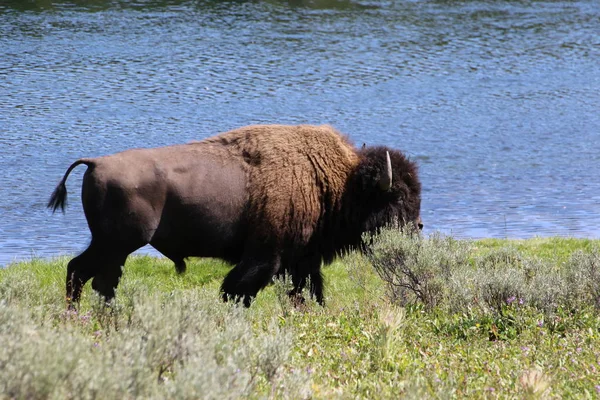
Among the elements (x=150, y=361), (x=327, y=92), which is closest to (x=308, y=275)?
(x=150, y=361)

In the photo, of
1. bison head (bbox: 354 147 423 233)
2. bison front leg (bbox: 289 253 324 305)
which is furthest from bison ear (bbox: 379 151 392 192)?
bison front leg (bbox: 289 253 324 305)

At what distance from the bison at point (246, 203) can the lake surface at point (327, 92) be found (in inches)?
149

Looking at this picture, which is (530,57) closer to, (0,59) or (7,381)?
(0,59)

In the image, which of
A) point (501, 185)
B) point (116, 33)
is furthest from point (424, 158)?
point (116, 33)

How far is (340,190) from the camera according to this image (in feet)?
27.3

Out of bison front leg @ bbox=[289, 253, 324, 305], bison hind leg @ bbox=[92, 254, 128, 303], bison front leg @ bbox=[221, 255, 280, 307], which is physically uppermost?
bison hind leg @ bbox=[92, 254, 128, 303]

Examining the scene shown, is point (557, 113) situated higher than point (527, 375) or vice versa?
point (527, 375)

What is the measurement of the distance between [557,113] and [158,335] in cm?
1726

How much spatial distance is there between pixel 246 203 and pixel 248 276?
1.92 feet

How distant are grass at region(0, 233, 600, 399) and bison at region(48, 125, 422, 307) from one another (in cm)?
41

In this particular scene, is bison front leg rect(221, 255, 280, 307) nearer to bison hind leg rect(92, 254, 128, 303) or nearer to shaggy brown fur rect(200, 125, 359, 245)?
shaggy brown fur rect(200, 125, 359, 245)

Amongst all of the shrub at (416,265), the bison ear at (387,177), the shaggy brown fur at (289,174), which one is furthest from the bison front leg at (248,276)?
the bison ear at (387,177)

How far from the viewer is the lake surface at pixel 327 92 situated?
554 inches

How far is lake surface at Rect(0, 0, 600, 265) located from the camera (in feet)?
46.1
